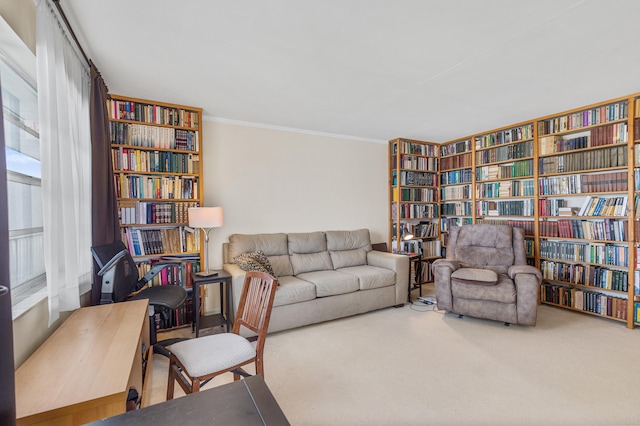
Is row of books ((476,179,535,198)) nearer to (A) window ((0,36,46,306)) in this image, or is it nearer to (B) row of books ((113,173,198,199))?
(B) row of books ((113,173,198,199))

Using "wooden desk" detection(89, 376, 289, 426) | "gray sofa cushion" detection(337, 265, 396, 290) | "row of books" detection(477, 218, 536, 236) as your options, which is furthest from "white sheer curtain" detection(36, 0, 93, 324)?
"row of books" detection(477, 218, 536, 236)

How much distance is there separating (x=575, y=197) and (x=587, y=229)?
44 cm

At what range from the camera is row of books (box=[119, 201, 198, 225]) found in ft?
9.68

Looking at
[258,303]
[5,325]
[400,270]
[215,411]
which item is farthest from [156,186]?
[400,270]

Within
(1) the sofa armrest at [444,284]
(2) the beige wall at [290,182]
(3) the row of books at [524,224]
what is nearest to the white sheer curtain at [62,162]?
(2) the beige wall at [290,182]

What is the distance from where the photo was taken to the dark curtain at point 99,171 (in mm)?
2201

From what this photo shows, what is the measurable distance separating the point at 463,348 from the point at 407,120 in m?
2.69

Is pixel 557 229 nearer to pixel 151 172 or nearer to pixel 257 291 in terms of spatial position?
pixel 257 291

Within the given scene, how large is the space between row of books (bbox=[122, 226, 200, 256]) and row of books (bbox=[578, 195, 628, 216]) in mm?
4523

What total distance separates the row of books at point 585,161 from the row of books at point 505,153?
214mm

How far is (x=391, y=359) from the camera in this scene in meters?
2.43

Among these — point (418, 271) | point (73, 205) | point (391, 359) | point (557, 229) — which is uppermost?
point (73, 205)

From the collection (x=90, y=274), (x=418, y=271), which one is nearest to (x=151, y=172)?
(x=90, y=274)

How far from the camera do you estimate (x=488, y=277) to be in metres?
3.08
